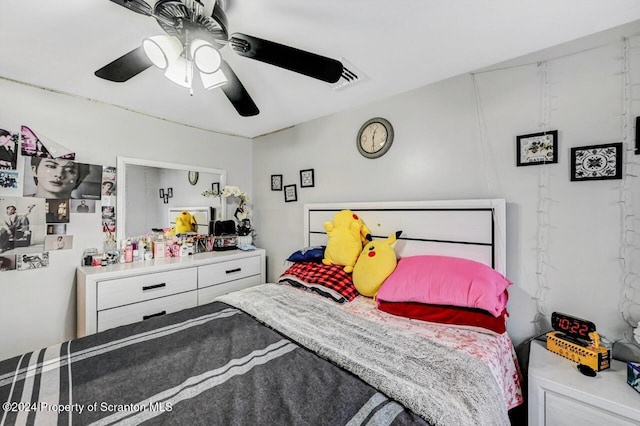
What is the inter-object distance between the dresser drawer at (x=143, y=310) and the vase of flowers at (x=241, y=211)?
930 millimetres

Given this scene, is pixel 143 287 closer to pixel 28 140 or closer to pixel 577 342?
pixel 28 140

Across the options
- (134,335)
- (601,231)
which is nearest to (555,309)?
(601,231)

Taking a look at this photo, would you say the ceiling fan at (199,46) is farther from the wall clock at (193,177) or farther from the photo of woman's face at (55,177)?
the wall clock at (193,177)

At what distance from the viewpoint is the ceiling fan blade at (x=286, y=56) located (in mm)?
1197

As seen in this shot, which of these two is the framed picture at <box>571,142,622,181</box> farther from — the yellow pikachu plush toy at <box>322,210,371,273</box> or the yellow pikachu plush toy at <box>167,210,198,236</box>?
the yellow pikachu plush toy at <box>167,210,198,236</box>

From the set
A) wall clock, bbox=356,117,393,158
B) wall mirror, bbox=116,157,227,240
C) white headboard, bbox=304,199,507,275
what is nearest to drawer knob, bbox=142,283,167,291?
wall mirror, bbox=116,157,227,240

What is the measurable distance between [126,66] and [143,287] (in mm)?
1573

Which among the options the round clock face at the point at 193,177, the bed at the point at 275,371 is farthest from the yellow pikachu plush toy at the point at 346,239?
the round clock face at the point at 193,177

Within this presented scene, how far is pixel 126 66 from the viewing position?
1373 millimetres

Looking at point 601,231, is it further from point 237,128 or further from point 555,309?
point 237,128

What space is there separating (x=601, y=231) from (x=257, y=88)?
2341 millimetres

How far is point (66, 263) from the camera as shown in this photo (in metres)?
2.11

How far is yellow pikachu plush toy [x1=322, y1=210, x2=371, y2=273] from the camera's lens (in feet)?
6.90

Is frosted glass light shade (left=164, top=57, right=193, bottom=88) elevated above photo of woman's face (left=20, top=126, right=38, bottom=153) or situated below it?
above
